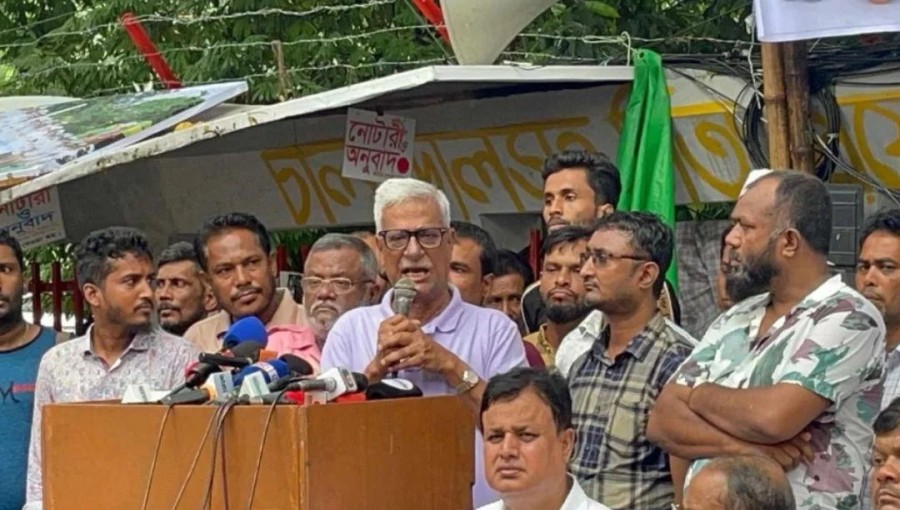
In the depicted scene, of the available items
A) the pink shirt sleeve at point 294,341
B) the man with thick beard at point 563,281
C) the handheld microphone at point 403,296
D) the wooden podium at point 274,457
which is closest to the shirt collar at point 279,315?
the pink shirt sleeve at point 294,341

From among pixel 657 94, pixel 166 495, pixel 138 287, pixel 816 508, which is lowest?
pixel 816 508

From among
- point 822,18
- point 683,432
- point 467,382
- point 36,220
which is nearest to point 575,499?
point 683,432

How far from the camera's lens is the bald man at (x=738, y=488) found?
3.81 m

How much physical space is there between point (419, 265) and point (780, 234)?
1045mm

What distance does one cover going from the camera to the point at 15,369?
6176 mm

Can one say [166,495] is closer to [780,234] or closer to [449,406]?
[449,406]

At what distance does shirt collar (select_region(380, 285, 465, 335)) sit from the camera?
489 centimetres

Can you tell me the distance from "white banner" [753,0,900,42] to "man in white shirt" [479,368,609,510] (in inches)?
83.2

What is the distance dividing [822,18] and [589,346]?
1.70 m

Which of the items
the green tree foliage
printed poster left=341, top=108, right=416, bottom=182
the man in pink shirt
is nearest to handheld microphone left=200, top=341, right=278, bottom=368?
the man in pink shirt

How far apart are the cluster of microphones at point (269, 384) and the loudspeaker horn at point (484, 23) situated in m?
3.32

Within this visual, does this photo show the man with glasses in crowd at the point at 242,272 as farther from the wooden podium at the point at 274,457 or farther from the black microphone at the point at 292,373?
the wooden podium at the point at 274,457

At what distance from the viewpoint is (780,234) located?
4449mm

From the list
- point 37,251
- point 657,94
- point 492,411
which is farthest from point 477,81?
point 37,251
